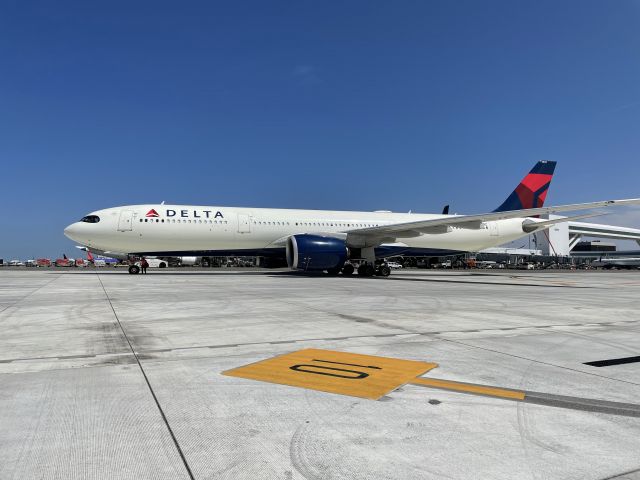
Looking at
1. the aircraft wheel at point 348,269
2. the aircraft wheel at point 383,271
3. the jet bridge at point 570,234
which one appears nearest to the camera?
the aircraft wheel at point 383,271

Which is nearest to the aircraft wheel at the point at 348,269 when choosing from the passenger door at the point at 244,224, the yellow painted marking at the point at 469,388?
the passenger door at the point at 244,224

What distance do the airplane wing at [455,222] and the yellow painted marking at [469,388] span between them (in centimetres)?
1632

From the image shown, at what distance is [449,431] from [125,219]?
2264cm

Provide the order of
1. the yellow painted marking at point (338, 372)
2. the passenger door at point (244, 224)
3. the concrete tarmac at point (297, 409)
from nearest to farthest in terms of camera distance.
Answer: the concrete tarmac at point (297, 409)
the yellow painted marking at point (338, 372)
the passenger door at point (244, 224)

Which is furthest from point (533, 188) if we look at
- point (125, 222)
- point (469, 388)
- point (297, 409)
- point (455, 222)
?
point (297, 409)

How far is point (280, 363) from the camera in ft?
16.5

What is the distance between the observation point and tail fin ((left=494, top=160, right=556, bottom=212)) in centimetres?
2978

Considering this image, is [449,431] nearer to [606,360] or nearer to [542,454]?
[542,454]

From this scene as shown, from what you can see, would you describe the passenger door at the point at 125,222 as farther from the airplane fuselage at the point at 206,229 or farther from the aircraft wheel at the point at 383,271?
the aircraft wheel at the point at 383,271

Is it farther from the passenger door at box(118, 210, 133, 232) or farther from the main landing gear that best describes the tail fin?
the passenger door at box(118, 210, 133, 232)

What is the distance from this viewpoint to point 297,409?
140 inches

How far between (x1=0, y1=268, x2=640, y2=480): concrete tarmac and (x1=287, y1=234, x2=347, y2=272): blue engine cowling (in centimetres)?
1471

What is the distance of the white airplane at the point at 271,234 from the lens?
22625mm

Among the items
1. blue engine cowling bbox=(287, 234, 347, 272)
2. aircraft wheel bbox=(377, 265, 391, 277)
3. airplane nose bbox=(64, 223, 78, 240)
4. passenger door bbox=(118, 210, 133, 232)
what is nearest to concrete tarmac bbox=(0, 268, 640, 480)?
blue engine cowling bbox=(287, 234, 347, 272)
